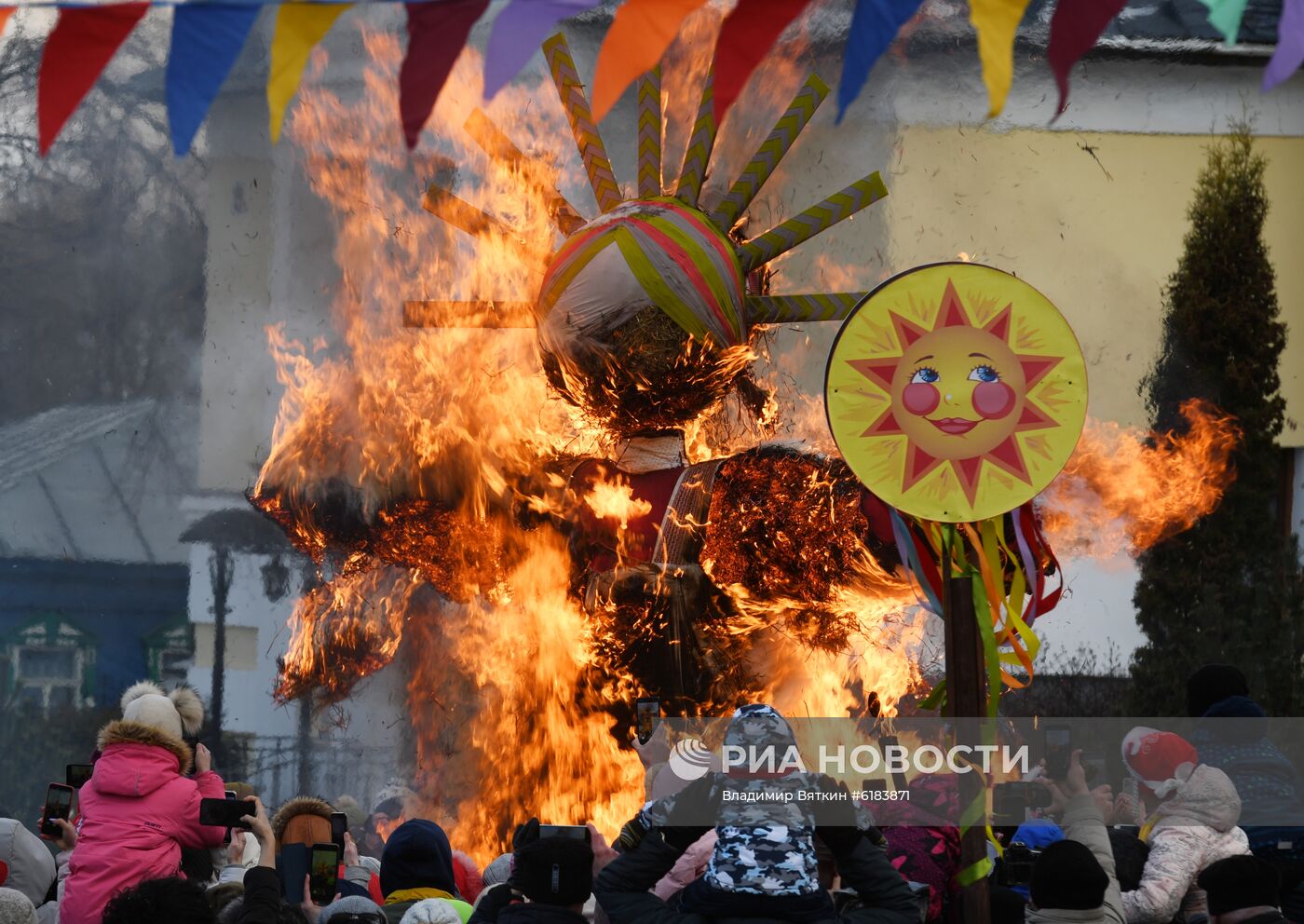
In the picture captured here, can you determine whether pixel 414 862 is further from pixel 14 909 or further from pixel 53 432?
pixel 53 432

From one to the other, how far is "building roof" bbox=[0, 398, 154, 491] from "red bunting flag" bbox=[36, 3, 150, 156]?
3.77 meters

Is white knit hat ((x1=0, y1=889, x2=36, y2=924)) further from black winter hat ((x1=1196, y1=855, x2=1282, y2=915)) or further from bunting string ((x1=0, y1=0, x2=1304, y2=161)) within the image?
black winter hat ((x1=1196, y1=855, x2=1282, y2=915))

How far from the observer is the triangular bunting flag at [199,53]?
3684mm

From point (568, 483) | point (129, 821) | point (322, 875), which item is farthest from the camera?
point (568, 483)

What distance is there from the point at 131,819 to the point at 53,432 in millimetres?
3426

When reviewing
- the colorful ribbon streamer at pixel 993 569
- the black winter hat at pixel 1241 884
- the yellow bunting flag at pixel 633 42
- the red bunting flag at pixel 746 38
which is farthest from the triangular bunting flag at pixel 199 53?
the black winter hat at pixel 1241 884

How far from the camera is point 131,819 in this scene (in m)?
4.37

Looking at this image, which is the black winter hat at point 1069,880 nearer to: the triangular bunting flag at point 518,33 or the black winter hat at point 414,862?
the black winter hat at point 414,862

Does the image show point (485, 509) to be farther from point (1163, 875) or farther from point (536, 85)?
point (1163, 875)

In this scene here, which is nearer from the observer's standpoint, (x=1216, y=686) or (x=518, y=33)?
(x=518, y=33)

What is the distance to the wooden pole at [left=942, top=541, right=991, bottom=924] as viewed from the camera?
383 centimetres

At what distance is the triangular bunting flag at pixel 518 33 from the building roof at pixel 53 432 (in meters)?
→ 4.29

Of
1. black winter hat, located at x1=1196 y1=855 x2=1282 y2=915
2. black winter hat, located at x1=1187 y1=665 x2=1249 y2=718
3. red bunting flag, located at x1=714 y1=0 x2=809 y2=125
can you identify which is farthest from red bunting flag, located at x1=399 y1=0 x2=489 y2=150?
black winter hat, located at x1=1187 y1=665 x2=1249 y2=718

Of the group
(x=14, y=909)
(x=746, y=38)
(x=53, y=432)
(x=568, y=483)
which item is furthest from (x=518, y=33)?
(x=53, y=432)
